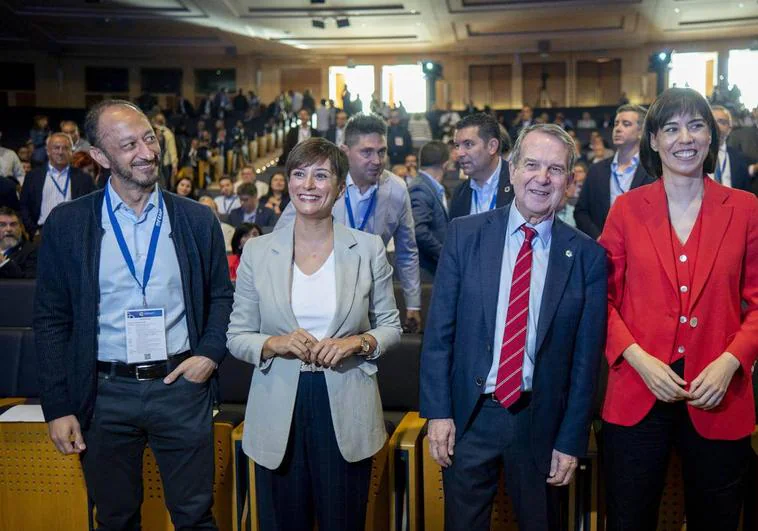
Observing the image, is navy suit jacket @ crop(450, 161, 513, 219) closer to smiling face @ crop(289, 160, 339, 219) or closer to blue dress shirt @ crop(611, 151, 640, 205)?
blue dress shirt @ crop(611, 151, 640, 205)

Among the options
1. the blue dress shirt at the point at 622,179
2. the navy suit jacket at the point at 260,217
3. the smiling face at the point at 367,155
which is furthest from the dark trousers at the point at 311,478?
the navy suit jacket at the point at 260,217

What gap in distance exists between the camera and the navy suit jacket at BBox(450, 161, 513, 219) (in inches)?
139

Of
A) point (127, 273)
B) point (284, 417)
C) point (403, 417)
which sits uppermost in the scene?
point (127, 273)

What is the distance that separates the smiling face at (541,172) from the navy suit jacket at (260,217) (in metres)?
6.08

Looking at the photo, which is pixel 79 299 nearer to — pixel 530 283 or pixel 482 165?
pixel 530 283

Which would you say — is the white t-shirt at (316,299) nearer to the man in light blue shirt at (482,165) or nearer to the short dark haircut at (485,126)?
the man in light blue shirt at (482,165)

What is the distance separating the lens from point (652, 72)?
20.4 metres

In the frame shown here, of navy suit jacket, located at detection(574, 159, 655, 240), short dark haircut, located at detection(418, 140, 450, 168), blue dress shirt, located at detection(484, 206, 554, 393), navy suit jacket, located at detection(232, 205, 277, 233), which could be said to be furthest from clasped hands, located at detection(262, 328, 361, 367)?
navy suit jacket, located at detection(232, 205, 277, 233)

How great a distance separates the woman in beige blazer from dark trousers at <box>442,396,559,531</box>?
26 cm

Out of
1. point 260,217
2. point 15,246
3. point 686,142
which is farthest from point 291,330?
point 260,217

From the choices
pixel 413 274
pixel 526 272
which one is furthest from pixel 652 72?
pixel 526 272

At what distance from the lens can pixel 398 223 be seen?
335 cm

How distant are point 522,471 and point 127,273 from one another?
A: 3.80 ft

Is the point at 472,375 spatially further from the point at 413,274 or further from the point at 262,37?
the point at 262,37
